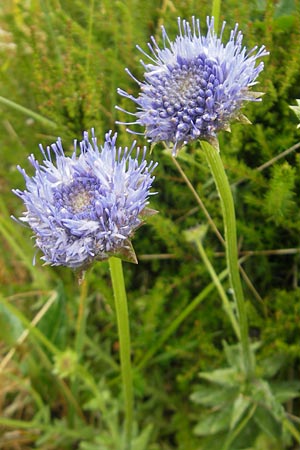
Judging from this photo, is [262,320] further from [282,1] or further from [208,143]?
[282,1]

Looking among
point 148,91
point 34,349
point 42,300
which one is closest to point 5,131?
point 42,300

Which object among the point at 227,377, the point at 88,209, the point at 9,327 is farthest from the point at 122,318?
the point at 9,327

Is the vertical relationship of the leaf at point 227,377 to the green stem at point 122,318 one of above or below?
below

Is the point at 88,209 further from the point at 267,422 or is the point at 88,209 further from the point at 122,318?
the point at 267,422

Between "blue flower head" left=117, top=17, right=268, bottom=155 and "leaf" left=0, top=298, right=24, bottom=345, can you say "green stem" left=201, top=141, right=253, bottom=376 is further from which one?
"leaf" left=0, top=298, right=24, bottom=345

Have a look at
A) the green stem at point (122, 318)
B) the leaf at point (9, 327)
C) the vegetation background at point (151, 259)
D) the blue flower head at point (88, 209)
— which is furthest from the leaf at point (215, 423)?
the blue flower head at point (88, 209)

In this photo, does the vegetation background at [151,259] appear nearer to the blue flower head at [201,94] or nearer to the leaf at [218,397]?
the leaf at [218,397]
